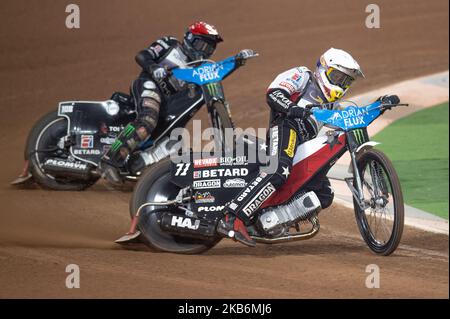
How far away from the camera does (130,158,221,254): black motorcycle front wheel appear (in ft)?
31.1

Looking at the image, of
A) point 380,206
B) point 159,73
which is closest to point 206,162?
point 380,206

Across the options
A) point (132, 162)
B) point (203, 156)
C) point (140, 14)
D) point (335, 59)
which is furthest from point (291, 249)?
point (140, 14)

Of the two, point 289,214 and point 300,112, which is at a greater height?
point 300,112

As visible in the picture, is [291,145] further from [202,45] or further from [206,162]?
[202,45]

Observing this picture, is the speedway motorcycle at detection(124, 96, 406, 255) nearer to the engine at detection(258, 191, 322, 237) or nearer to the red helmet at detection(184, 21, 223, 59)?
the engine at detection(258, 191, 322, 237)

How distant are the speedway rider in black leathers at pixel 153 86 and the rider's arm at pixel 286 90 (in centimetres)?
265

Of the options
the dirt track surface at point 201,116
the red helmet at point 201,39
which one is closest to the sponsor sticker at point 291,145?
the dirt track surface at point 201,116

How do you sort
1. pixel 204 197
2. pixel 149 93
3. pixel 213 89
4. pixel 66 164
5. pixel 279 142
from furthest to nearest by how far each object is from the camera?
1. pixel 66 164
2. pixel 149 93
3. pixel 213 89
4. pixel 204 197
5. pixel 279 142

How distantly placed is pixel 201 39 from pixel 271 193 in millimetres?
3471

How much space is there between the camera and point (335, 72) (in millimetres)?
9375

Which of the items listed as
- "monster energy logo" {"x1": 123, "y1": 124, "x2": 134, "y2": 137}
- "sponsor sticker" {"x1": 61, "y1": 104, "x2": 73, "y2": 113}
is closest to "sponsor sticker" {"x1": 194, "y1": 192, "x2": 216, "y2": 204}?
"monster energy logo" {"x1": 123, "y1": 124, "x2": 134, "y2": 137}

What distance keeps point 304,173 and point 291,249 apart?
97cm

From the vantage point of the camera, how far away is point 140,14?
21.7 metres

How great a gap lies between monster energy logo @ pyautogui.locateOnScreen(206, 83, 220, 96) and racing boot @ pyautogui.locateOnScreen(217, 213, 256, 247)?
8.79 feet
